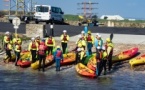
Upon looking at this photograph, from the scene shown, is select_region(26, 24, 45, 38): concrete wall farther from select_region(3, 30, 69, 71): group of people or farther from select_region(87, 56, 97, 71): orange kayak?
select_region(87, 56, 97, 71): orange kayak

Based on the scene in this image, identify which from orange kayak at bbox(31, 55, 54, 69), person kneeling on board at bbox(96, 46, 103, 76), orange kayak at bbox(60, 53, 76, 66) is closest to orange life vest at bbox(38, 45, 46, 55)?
orange kayak at bbox(31, 55, 54, 69)

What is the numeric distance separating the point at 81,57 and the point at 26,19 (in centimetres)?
3360

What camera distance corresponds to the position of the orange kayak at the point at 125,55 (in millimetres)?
31250

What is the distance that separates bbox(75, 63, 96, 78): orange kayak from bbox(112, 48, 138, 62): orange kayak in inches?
143

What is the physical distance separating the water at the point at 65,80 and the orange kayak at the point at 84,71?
0.30m

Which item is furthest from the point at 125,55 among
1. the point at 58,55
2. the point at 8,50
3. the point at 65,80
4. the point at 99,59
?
the point at 8,50

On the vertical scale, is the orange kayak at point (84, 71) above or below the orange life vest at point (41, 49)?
below

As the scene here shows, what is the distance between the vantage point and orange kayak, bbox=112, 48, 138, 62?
3125cm

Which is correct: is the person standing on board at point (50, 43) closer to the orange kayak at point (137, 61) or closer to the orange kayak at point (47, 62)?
the orange kayak at point (47, 62)

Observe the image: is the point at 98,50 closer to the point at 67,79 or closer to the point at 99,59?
the point at 99,59

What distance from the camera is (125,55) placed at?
31.7 meters

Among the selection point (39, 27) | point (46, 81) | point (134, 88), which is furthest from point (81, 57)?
point (39, 27)

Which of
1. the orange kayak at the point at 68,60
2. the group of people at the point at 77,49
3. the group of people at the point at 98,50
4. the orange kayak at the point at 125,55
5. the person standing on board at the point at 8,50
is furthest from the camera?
the person standing on board at the point at 8,50

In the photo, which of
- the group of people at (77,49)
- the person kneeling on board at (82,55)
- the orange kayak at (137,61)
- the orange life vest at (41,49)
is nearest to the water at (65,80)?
the orange kayak at (137,61)
